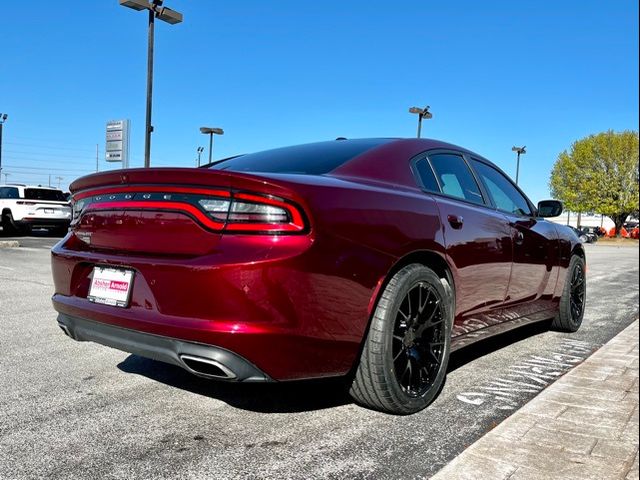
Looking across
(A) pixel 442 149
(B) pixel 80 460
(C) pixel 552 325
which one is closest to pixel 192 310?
(B) pixel 80 460

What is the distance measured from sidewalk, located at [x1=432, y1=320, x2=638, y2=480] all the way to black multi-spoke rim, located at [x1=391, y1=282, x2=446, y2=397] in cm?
48

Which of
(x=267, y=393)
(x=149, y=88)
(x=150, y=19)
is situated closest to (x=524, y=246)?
(x=267, y=393)

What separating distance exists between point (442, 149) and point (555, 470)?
6.76 ft

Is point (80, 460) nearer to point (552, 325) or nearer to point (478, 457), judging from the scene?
point (478, 457)

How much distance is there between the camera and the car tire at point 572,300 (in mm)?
4777

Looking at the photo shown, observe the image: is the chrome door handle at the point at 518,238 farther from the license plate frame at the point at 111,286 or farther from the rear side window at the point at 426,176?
the license plate frame at the point at 111,286

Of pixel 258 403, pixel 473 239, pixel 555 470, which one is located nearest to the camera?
pixel 555 470

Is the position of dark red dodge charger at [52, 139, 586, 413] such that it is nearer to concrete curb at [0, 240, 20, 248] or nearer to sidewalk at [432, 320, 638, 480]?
sidewalk at [432, 320, 638, 480]

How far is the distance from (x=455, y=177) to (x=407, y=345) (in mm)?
1293

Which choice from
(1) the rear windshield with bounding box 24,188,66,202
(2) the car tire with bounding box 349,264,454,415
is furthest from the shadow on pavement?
(1) the rear windshield with bounding box 24,188,66,202

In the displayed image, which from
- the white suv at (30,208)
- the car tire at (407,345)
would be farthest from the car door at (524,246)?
the white suv at (30,208)

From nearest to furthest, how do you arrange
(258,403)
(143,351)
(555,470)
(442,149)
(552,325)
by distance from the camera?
(555,470), (143,351), (258,403), (442,149), (552,325)

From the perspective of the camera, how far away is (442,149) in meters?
3.51

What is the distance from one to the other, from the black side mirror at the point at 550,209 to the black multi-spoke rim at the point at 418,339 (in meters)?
2.22
